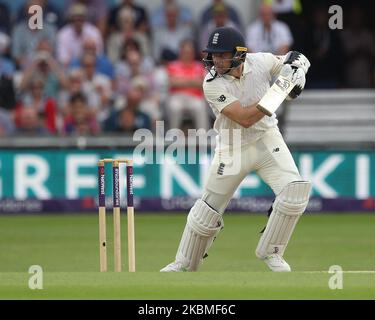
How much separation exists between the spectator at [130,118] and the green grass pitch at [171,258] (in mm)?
1176

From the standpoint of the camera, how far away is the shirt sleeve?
30.0 ft

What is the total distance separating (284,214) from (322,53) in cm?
892

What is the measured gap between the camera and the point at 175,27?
1689 centimetres

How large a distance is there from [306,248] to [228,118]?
126 inches

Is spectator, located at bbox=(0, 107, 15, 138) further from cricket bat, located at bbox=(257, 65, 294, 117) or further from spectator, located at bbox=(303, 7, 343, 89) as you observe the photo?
cricket bat, located at bbox=(257, 65, 294, 117)

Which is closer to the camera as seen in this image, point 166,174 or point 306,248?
point 306,248

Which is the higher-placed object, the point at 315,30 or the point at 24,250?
the point at 315,30

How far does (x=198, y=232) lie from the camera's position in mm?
9367

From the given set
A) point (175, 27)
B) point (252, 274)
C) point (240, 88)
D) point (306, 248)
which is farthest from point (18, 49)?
point (252, 274)

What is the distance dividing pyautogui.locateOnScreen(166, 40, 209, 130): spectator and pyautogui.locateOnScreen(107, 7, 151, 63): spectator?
0.91m

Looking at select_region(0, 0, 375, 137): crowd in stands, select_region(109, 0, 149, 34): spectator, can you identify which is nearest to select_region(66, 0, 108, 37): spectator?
select_region(0, 0, 375, 137): crowd in stands
